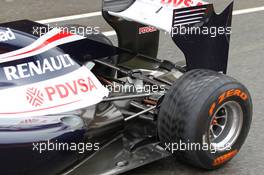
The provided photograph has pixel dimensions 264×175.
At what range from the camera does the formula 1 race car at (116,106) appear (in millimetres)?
3312

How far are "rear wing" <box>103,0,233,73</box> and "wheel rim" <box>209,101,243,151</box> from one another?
438 mm

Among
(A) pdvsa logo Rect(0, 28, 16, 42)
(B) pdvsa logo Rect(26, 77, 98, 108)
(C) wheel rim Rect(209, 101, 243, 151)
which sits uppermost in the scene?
(A) pdvsa logo Rect(0, 28, 16, 42)

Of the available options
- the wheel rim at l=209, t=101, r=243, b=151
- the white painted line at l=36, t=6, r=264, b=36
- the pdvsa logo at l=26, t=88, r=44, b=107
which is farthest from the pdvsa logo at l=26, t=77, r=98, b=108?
the white painted line at l=36, t=6, r=264, b=36

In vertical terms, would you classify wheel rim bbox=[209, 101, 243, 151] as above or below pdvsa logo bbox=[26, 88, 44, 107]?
below

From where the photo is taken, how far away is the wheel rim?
3.88 metres

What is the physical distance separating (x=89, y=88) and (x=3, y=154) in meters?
0.85

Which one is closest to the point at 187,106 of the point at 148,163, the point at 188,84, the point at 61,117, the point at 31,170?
the point at 188,84

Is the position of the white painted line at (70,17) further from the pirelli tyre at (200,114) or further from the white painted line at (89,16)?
the pirelli tyre at (200,114)

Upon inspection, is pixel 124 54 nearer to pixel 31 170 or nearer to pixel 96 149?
pixel 96 149

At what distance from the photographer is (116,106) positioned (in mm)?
3961

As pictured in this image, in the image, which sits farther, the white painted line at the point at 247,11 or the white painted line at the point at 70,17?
the white painted line at the point at 247,11

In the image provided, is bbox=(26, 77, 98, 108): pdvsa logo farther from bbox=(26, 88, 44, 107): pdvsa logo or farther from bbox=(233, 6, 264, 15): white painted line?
bbox=(233, 6, 264, 15): white painted line

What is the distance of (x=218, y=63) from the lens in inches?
Answer: 168

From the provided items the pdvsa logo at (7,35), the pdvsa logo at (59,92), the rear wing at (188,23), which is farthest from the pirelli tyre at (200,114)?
the pdvsa logo at (7,35)
